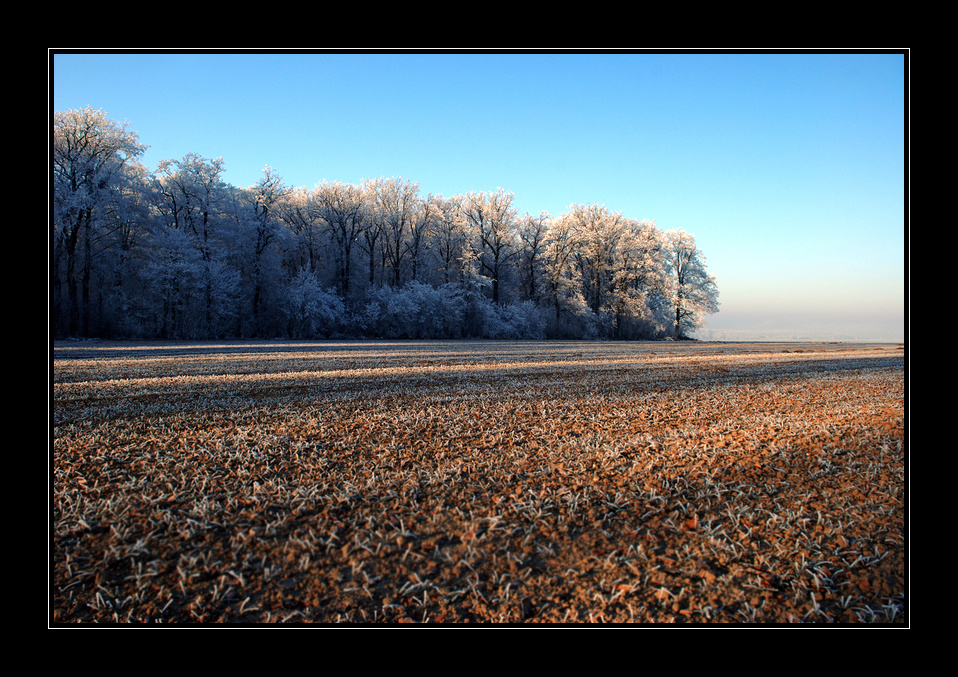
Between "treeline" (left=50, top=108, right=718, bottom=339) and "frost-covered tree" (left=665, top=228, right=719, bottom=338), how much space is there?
0.16 metres

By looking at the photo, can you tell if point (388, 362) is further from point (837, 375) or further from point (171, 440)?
point (837, 375)

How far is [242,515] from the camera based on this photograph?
327cm

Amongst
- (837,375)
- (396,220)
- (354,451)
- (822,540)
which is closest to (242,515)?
(354,451)

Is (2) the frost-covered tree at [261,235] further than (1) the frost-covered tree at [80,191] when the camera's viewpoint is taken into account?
Yes

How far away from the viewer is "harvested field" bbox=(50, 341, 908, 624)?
244 centimetres

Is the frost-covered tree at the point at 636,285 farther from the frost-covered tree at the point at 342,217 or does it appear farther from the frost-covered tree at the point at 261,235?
the frost-covered tree at the point at 261,235

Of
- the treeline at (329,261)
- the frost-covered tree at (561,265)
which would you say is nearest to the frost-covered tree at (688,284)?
the treeline at (329,261)

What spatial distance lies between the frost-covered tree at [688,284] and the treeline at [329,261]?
0.16 m

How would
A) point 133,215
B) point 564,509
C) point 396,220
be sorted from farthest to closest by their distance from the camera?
point 396,220 < point 133,215 < point 564,509

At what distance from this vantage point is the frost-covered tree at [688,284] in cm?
4903

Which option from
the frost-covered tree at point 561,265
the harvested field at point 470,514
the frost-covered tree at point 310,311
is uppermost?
the frost-covered tree at point 561,265

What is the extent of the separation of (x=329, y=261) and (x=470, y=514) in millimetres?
42318
